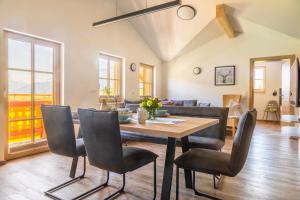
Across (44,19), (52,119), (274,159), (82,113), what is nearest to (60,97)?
(44,19)

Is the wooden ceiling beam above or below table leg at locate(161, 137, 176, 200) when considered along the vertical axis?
above

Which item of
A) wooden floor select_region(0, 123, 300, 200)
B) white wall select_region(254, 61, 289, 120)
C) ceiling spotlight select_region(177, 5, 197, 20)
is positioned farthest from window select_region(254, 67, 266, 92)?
wooden floor select_region(0, 123, 300, 200)

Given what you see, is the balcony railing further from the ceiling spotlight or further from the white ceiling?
the ceiling spotlight

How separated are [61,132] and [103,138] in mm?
665

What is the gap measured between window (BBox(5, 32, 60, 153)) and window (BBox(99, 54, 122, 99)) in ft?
3.93

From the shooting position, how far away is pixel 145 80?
6672 mm

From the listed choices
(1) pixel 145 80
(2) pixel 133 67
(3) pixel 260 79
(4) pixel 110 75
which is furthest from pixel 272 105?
(4) pixel 110 75

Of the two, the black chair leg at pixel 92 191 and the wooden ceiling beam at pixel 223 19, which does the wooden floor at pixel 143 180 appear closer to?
the black chair leg at pixel 92 191

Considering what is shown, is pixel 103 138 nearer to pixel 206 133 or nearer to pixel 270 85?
pixel 206 133

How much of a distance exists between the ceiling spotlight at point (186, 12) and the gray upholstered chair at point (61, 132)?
3.99 m

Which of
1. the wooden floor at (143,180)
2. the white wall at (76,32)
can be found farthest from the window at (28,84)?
the wooden floor at (143,180)

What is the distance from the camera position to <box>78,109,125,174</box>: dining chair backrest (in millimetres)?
1464

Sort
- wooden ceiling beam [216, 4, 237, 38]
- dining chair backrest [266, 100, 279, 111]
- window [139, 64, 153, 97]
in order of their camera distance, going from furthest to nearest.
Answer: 1. dining chair backrest [266, 100, 279, 111]
2. window [139, 64, 153, 97]
3. wooden ceiling beam [216, 4, 237, 38]

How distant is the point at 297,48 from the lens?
556 cm
